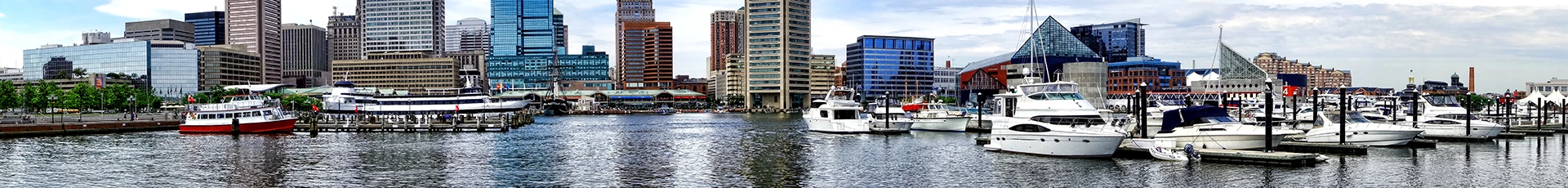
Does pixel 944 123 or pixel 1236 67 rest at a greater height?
pixel 1236 67

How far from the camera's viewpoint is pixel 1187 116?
196ft

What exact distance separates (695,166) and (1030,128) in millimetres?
15447

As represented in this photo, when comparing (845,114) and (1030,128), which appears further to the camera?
(845,114)

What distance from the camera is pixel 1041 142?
2212 inches

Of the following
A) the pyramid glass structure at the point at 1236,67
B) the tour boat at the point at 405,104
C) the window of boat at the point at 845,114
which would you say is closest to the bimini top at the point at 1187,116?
the window of boat at the point at 845,114

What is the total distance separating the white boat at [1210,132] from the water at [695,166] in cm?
353

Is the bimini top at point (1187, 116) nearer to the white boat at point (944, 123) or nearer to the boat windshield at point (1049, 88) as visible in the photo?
the boat windshield at point (1049, 88)

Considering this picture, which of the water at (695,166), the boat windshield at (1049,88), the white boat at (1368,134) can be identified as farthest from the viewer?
the boat windshield at (1049,88)

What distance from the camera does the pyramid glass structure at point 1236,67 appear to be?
647ft

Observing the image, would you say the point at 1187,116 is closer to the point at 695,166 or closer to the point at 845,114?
the point at 695,166

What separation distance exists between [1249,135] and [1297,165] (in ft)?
24.3

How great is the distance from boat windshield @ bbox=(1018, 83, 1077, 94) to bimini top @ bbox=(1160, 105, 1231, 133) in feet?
44.4

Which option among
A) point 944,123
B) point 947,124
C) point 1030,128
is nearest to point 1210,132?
point 1030,128

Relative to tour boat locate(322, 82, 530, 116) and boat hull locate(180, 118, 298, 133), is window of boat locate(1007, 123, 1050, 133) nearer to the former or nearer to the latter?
boat hull locate(180, 118, 298, 133)
